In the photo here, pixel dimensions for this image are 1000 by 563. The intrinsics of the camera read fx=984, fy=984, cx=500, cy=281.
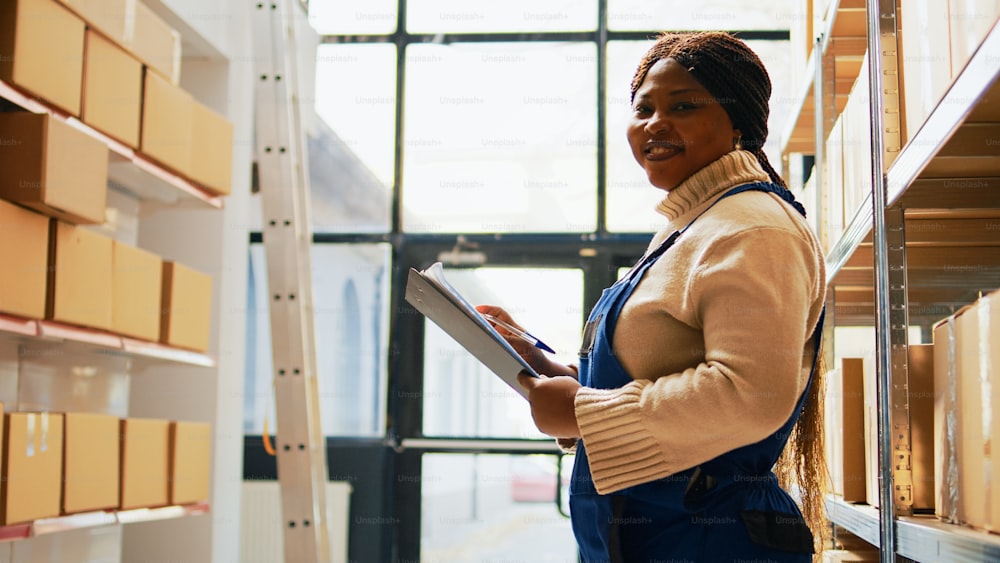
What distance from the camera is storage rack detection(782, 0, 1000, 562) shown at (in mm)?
1179

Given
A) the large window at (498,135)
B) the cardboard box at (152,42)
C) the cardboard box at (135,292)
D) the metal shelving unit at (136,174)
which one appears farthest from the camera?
the large window at (498,135)

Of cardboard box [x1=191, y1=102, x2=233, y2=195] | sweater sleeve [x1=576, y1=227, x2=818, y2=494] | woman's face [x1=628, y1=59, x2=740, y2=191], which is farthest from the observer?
cardboard box [x1=191, y1=102, x2=233, y2=195]

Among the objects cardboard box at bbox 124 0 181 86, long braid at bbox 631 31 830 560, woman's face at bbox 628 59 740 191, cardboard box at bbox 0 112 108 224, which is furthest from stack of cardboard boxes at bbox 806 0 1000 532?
cardboard box at bbox 124 0 181 86

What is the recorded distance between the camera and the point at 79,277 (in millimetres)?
2404

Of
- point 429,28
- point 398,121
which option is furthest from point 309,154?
point 429,28

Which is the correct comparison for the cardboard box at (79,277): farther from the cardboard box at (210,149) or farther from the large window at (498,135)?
the large window at (498,135)

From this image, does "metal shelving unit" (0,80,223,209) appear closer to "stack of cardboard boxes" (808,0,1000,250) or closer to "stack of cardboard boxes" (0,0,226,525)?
"stack of cardboard boxes" (0,0,226,525)

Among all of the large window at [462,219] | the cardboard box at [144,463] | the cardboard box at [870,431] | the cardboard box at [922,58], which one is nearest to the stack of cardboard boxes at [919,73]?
the cardboard box at [922,58]

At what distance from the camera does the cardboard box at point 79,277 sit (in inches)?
91.1

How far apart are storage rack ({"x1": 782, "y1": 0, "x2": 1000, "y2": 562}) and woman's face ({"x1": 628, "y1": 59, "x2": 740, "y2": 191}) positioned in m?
0.27

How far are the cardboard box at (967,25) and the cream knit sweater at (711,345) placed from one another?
0.27m

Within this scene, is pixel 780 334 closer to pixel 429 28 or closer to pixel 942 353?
pixel 942 353

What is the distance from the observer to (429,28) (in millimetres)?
4816

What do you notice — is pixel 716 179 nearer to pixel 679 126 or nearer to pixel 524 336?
pixel 679 126
